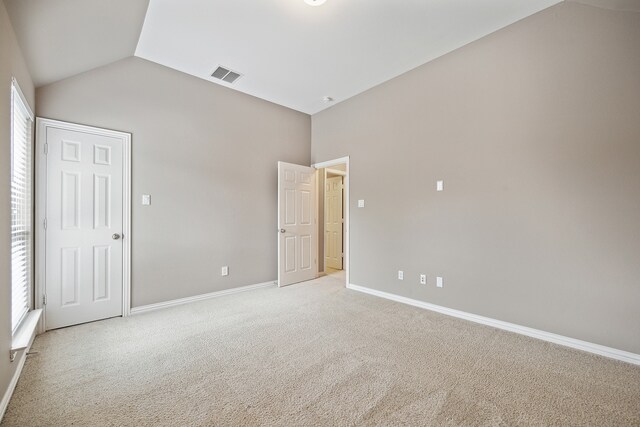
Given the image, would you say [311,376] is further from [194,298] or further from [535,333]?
[194,298]

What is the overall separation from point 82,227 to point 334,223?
14.1 feet

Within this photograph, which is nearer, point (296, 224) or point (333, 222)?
point (296, 224)

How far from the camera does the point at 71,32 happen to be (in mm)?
2240

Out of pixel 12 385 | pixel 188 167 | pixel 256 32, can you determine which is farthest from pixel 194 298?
pixel 256 32

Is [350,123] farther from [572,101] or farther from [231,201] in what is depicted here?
[572,101]

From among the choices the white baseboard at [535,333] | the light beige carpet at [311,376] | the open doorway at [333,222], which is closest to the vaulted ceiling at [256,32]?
the open doorway at [333,222]

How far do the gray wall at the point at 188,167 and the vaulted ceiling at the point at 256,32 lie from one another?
0.24m

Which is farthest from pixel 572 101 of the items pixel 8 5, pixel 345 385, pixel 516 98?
pixel 8 5

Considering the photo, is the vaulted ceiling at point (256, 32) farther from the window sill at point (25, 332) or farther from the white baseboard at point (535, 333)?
the white baseboard at point (535, 333)

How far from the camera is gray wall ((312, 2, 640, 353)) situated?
7.22 ft

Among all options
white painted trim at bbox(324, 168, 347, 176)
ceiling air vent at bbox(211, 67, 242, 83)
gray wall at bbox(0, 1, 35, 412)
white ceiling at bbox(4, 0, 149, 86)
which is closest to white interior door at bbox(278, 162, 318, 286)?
white painted trim at bbox(324, 168, 347, 176)

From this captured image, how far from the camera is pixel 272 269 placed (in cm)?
444

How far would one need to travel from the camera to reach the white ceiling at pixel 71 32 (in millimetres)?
1913

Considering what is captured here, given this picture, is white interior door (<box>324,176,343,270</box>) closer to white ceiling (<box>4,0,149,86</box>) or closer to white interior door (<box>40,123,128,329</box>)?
white interior door (<box>40,123,128,329</box>)
